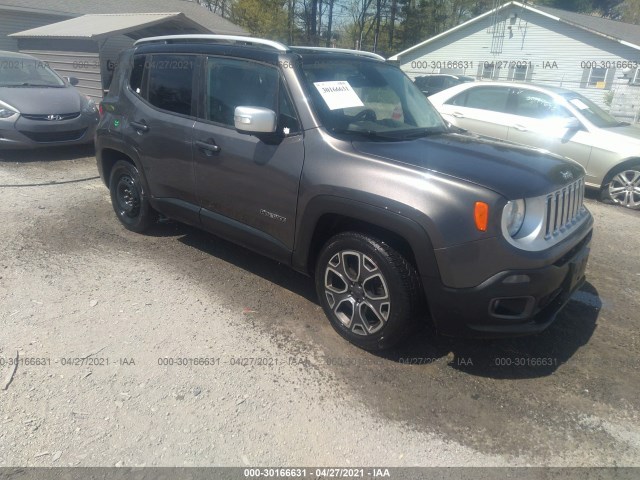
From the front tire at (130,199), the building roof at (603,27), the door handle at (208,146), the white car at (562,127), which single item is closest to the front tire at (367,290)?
the door handle at (208,146)

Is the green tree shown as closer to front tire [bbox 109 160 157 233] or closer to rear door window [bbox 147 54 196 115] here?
front tire [bbox 109 160 157 233]

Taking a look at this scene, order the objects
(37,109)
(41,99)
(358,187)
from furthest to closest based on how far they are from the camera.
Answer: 1. (41,99)
2. (37,109)
3. (358,187)

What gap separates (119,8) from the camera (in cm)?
2222

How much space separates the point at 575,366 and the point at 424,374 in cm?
104

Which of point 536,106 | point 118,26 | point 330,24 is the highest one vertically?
point 330,24

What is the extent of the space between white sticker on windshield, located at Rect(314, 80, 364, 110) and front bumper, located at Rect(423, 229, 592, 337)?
1450 millimetres

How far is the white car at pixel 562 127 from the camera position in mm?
7285

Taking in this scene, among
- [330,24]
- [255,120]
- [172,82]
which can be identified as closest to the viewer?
[255,120]

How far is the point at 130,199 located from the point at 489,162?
3.62m

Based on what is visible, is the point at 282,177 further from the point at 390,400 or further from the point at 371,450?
the point at 371,450

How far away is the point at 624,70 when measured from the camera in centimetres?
2569

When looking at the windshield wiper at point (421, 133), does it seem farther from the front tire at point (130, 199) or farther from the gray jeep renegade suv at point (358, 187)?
the front tire at point (130, 199)

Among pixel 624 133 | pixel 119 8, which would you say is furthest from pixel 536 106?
pixel 119 8

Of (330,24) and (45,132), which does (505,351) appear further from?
(330,24)
